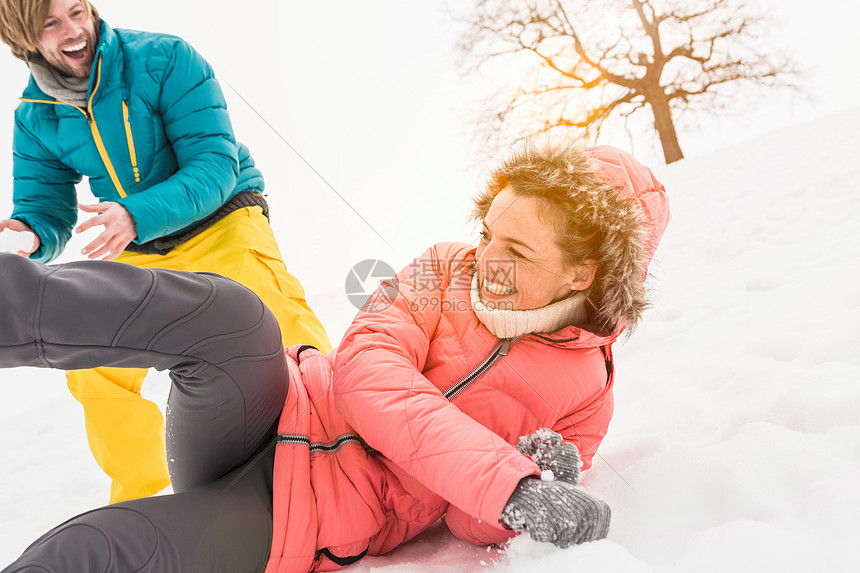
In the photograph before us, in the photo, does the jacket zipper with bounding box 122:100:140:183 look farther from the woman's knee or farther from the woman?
the woman's knee

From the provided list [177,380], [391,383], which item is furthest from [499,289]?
[177,380]

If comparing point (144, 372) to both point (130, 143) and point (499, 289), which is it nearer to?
point (130, 143)

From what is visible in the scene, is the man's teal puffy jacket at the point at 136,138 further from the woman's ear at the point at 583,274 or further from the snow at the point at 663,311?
the woman's ear at the point at 583,274

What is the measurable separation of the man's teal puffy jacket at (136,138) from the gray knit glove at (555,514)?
95cm

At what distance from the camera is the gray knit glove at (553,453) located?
791 millimetres

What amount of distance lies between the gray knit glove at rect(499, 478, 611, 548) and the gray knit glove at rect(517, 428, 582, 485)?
104 millimetres

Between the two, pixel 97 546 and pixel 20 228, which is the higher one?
pixel 20 228

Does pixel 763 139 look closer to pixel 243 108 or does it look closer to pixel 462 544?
pixel 243 108

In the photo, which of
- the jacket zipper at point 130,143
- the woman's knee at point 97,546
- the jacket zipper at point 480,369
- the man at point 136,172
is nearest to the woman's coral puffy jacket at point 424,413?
the jacket zipper at point 480,369

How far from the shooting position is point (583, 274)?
37.2 inches

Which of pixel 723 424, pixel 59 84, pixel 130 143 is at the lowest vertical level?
pixel 723 424

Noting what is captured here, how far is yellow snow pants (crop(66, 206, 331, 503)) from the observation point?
4.20 ft

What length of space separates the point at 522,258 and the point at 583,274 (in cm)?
13

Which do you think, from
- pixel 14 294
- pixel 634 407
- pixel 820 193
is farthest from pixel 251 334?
pixel 820 193
